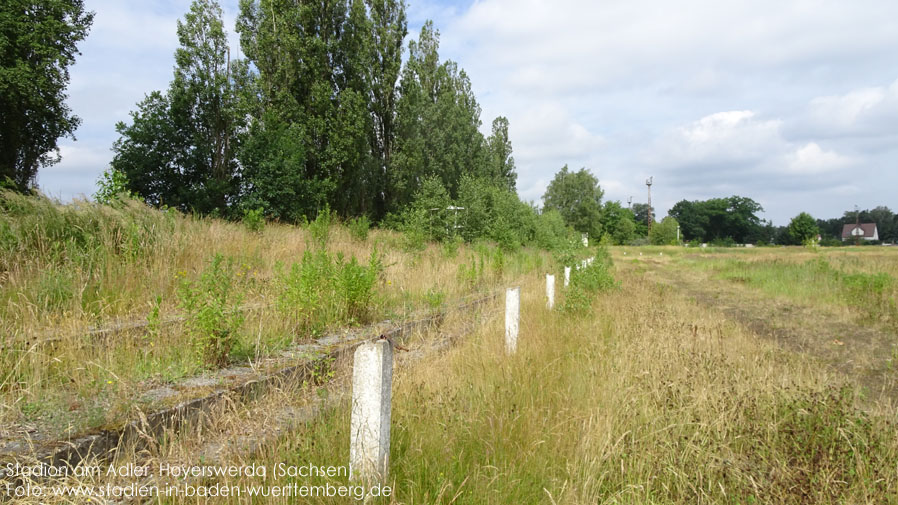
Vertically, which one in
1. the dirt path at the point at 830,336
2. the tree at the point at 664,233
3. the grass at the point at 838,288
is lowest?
the dirt path at the point at 830,336

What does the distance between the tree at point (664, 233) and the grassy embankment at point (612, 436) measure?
89011 mm

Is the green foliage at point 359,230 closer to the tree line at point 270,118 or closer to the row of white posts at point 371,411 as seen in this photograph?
the tree line at point 270,118

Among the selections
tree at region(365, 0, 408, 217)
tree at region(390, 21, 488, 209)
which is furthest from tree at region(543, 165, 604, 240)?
tree at region(365, 0, 408, 217)

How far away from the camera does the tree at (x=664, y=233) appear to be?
85688 mm

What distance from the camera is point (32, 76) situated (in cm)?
1816

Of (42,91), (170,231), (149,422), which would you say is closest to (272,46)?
(42,91)

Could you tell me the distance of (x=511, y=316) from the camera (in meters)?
5.13

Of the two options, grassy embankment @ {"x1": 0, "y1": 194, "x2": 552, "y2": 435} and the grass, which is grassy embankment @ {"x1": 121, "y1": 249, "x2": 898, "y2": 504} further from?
the grass

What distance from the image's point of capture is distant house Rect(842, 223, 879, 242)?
360ft

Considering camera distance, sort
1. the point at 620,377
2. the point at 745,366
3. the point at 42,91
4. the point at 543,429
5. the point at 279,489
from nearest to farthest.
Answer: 1. the point at 279,489
2. the point at 543,429
3. the point at 620,377
4. the point at 745,366
5. the point at 42,91

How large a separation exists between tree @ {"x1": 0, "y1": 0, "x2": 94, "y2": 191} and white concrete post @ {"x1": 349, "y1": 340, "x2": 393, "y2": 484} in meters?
21.6

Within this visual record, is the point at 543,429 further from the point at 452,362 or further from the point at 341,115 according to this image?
the point at 341,115

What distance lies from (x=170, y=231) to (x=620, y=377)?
687 centimetres

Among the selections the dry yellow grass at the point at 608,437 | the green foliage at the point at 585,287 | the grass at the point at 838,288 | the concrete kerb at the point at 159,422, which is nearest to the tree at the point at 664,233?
the grass at the point at 838,288
